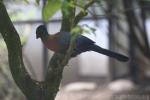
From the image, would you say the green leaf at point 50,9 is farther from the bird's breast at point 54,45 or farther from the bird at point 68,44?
the bird's breast at point 54,45

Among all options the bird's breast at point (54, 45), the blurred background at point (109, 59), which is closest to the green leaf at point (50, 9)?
the bird's breast at point (54, 45)

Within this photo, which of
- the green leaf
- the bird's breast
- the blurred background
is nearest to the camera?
the green leaf

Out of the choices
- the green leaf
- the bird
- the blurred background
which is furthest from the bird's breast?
the blurred background

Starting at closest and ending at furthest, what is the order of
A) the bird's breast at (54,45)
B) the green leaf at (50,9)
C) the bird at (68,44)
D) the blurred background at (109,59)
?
the green leaf at (50,9), the bird at (68,44), the bird's breast at (54,45), the blurred background at (109,59)

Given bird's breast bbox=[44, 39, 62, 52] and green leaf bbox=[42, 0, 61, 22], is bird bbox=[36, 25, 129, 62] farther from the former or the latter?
green leaf bbox=[42, 0, 61, 22]

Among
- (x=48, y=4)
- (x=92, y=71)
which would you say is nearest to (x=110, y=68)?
(x=92, y=71)

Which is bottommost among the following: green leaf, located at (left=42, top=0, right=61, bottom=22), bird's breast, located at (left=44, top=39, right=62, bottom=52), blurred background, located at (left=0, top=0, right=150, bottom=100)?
blurred background, located at (left=0, top=0, right=150, bottom=100)

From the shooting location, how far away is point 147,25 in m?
9.70

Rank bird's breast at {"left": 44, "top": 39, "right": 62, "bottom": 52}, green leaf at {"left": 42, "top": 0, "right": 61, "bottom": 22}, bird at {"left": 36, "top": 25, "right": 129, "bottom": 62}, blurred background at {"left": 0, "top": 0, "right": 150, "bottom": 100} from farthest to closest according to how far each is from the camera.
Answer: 1. blurred background at {"left": 0, "top": 0, "right": 150, "bottom": 100}
2. bird's breast at {"left": 44, "top": 39, "right": 62, "bottom": 52}
3. bird at {"left": 36, "top": 25, "right": 129, "bottom": 62}
4. green leaf at {"left": 42, "top": 0, "right": 61, "bottom": 22}

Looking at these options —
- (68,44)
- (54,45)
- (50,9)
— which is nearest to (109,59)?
(54,45)

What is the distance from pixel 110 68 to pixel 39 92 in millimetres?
8114

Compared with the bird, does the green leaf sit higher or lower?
higher

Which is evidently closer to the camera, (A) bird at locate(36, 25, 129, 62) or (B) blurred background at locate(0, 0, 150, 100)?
(A) bird at locate(36, 25, 129, 62)

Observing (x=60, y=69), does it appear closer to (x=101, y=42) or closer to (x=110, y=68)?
(x=101, y=42)
